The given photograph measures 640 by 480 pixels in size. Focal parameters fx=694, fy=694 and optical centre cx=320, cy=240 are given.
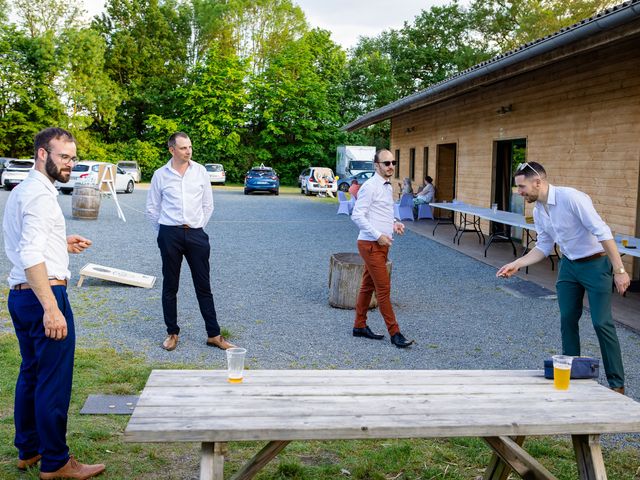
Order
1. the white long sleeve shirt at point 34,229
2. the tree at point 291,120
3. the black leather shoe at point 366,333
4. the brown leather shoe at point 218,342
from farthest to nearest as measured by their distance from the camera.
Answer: the tree at point 291,120, the black leather shoe at point 366,333, the brown leather shoe at point 218,342, the white long sleeve shirt at point 34,229

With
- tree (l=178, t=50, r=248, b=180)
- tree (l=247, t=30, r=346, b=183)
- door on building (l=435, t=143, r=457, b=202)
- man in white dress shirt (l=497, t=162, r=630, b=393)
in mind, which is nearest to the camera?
man in white dress shirt (l=497, t=162, r=630, b=393)

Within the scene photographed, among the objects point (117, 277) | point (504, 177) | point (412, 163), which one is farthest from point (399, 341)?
point (412, 163)

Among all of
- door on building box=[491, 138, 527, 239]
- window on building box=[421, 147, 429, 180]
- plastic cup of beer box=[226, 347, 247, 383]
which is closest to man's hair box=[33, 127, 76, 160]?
plastic cup of beer box=[226, 347, 247, 383]

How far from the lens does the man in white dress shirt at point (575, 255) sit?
454cm

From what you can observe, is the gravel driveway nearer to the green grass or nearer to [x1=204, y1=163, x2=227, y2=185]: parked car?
the green grass

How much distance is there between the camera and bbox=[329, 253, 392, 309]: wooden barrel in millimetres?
8086

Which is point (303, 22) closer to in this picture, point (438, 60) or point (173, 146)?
point (438, 60)

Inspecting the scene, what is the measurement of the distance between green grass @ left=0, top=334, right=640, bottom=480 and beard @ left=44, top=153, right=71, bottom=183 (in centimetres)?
156

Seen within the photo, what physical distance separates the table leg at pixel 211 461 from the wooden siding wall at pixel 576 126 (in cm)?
856

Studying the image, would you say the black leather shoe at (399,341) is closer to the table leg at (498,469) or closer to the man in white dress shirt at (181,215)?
the man in white dress shirt at (181,215)

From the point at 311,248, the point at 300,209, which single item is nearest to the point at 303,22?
the point at 300,209

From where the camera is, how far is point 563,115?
12.2 meters

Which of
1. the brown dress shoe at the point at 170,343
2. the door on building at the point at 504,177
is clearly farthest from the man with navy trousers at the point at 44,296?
the door on building at the point at 504,177

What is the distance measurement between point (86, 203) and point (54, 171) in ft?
52.7
